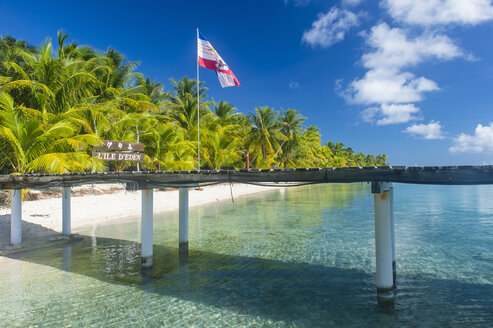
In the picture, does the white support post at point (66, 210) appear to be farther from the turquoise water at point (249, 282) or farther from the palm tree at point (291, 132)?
the palm tree at point (291, 132)

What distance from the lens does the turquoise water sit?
20.1ft

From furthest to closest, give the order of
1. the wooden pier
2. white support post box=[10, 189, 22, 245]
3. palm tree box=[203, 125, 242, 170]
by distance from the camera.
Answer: palm tree box=[203, 125, 242, 170]
white support post box=[10, 189, 22, 245]
the wooden pier

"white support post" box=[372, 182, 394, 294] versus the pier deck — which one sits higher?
the pier deck

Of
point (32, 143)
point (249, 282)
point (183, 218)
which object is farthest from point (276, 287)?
point (32, 143)

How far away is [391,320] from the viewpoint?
19.6 feet

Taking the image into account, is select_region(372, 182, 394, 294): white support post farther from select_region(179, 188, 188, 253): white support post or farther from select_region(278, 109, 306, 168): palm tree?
select_region(278, 109, 306, 168): palm tree

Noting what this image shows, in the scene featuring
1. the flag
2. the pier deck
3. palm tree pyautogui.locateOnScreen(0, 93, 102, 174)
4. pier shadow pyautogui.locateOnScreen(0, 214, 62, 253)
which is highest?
the flag

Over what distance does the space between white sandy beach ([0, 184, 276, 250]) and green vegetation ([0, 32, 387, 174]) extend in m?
2.19

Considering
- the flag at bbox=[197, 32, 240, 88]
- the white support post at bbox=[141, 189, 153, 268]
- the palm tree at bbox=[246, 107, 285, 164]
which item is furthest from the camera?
the palm tree at bbox=[246, 107, 285, 164]

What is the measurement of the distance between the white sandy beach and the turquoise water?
1.77 metres

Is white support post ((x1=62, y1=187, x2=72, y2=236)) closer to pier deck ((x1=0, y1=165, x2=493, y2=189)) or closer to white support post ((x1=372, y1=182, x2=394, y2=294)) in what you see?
pier deck ((x1=0, y1=165, x2=493, y2=189))

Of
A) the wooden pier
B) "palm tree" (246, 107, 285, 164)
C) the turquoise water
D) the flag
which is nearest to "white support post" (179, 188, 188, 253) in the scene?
the wooden pier

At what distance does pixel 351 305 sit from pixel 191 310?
357 centimetres

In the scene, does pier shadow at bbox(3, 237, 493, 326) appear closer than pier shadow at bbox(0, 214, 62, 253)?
Yes
